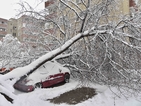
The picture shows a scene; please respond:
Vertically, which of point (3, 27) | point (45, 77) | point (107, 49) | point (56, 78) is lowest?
point (56, 78)

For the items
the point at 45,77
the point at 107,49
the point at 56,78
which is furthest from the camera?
the point at 56,78

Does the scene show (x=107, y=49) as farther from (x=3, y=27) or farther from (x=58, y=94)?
(x=3, y=27)

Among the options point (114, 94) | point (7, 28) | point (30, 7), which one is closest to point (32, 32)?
point (30, 7)

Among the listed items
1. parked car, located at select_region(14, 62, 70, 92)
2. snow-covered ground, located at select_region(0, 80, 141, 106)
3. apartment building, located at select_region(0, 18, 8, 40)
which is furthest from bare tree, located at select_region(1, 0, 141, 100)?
apartment building, located at select_region(0, 18, 8, 40)

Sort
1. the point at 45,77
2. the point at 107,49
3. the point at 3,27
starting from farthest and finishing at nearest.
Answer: the point at 3,27 < the point at 45,77 < the point at 107,49

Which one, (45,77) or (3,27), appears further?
(3,27)

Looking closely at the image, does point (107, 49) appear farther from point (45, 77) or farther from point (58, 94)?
point (45, 77)

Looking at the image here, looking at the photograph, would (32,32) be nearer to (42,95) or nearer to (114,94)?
(42,95)

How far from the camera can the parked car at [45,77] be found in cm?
820

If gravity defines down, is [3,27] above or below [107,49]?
above

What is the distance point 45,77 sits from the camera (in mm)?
8930

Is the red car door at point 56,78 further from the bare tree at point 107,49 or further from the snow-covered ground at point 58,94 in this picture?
the bare tree at point 107,49

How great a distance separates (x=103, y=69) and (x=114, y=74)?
2.05ft

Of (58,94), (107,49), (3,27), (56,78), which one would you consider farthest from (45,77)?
(3,27)
